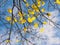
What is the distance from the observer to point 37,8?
3.52 m

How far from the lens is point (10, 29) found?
11.0 feet

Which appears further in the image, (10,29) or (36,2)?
(36,2)

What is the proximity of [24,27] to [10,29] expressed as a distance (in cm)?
30

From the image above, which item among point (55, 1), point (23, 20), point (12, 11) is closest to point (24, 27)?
point (23, 20)

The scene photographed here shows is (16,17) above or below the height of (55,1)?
below

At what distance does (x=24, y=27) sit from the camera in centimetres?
348

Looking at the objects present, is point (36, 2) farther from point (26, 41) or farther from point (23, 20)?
point (26, 41)

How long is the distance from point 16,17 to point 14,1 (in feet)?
1.10

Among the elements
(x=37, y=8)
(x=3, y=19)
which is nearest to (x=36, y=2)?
(x=37, y=8)

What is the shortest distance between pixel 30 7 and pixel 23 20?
318mm

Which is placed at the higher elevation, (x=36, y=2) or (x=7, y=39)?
(x=36, y=2)

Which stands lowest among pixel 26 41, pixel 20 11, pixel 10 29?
pixel 26 41

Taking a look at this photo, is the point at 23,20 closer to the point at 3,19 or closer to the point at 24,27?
the point at 24,27

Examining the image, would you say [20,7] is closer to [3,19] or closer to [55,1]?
[3,19]
